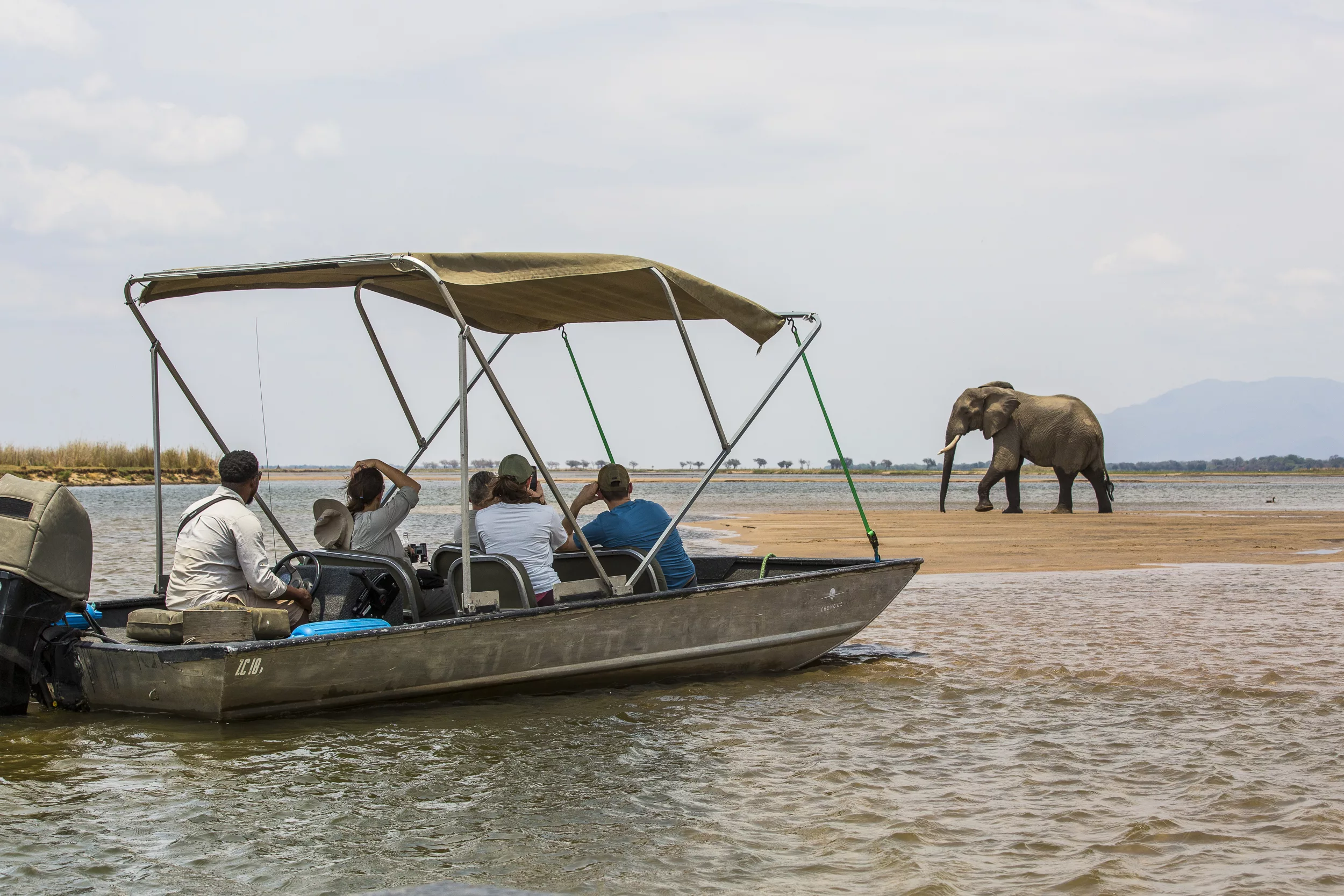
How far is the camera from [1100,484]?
26766mm

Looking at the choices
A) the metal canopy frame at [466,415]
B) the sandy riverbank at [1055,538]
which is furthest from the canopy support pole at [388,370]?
the sandy riverbank at [1055,538]

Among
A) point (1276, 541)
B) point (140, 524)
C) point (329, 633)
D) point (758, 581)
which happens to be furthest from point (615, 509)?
point (140, 524)

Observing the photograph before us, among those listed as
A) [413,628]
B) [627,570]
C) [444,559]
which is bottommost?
[413,628]

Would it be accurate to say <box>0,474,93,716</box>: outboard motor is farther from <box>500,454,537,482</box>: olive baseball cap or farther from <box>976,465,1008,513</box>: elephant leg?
<box>976,465,1008,513</box>: elephant leg

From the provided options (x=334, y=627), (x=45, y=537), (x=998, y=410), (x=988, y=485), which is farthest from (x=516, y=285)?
(x=988, y=485)

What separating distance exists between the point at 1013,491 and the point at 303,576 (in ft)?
70.0

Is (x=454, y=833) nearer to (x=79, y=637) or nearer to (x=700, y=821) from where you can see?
(x=700, y=821)

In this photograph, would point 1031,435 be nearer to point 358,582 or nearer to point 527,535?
point 527,535

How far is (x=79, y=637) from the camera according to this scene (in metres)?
6.50

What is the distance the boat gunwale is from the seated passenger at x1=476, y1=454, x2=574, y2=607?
11.7 inches

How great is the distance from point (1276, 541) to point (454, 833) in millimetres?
17017

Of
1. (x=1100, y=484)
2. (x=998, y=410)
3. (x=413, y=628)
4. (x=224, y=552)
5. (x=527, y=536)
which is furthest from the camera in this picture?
(x=998, y=410)

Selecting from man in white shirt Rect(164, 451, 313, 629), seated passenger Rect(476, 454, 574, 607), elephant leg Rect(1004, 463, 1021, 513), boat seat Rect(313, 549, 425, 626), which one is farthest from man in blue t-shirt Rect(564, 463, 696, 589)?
elephant leg Rect(1004, 463, 1021, 513)

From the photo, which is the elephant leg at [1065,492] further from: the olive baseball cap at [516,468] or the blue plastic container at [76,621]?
the blue plastic container at [76,621]
